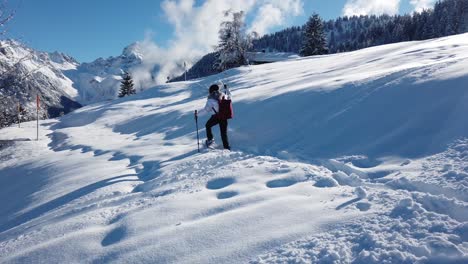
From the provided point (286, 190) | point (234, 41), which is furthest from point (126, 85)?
point (286, 190)

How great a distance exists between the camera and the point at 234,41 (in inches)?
1921

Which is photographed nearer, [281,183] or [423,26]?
[281,183]

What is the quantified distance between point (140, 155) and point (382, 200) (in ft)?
23.2

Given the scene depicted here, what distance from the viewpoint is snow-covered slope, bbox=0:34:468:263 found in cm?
379

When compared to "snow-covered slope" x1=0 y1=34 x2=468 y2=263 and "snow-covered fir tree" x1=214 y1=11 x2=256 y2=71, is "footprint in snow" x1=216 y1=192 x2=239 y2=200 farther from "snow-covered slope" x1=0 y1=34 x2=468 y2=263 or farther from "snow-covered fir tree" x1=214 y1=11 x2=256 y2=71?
"snow-covered fir tree" x1=214 y1=11 x2=256 y2=71

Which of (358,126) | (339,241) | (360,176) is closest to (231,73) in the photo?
(358,126)

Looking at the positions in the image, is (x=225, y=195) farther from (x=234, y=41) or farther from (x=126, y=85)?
(x=126, y=85)

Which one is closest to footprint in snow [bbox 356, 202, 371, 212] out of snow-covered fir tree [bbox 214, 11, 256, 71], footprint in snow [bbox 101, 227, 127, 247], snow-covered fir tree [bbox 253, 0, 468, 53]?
footprint in snow [bbox 101, 227, 127, 247]

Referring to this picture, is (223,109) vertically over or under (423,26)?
under

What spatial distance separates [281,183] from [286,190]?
45 cm

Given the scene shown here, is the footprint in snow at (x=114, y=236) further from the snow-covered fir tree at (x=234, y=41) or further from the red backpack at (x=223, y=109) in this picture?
the snow-covered fir tree at (x=234, y=41)

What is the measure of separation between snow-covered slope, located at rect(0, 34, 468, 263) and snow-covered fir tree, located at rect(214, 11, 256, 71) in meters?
39.4

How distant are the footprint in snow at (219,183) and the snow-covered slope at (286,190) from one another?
0.11 feet

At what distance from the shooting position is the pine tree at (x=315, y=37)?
4972 centimetres
